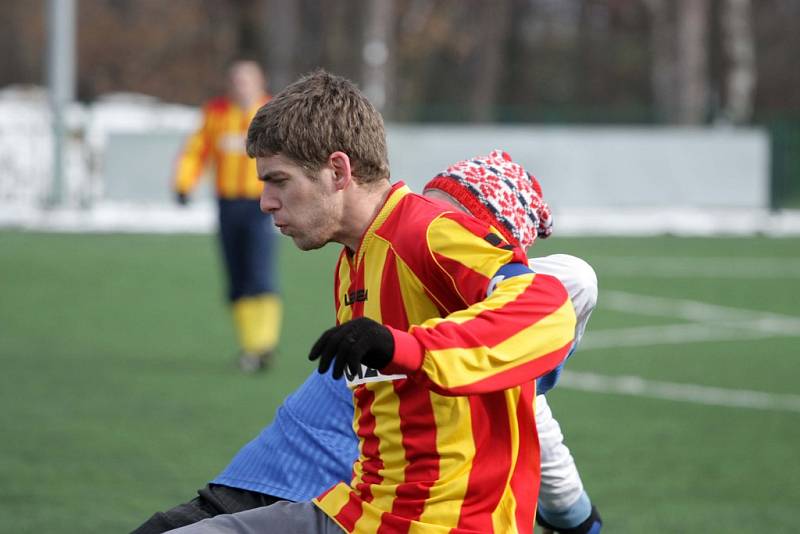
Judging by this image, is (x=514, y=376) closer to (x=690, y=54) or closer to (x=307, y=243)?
(x=307, y=243)

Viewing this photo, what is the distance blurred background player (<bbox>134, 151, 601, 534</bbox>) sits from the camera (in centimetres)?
388

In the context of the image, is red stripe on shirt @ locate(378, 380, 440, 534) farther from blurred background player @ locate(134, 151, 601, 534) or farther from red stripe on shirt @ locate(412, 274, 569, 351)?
blurred background player @ locate(134, 151, 601, 534)

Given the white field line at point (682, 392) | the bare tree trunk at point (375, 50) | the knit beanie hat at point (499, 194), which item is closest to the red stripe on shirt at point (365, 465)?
the knit beanie hat at point (499, 194)

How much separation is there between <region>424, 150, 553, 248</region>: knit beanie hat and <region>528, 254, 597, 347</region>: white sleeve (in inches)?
6.3

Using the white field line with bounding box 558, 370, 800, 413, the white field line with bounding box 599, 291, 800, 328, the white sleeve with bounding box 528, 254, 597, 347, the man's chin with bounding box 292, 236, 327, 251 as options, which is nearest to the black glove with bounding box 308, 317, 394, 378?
the man's chin with bounding box 292, 236, 327, 251

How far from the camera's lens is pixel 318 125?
3.22m

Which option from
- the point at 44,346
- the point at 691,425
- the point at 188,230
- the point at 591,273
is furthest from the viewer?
the point at 188,230

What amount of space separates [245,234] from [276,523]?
7.24 meters

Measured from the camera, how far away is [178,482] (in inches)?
277

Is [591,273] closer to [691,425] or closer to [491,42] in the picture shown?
[691,425]

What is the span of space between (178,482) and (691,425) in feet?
10.7

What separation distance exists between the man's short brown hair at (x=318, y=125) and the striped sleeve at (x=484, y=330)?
302 millimetres

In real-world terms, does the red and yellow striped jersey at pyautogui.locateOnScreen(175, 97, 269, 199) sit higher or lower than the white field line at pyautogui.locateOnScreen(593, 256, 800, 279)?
higher

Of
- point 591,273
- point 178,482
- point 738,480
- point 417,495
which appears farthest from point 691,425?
point 417,495
